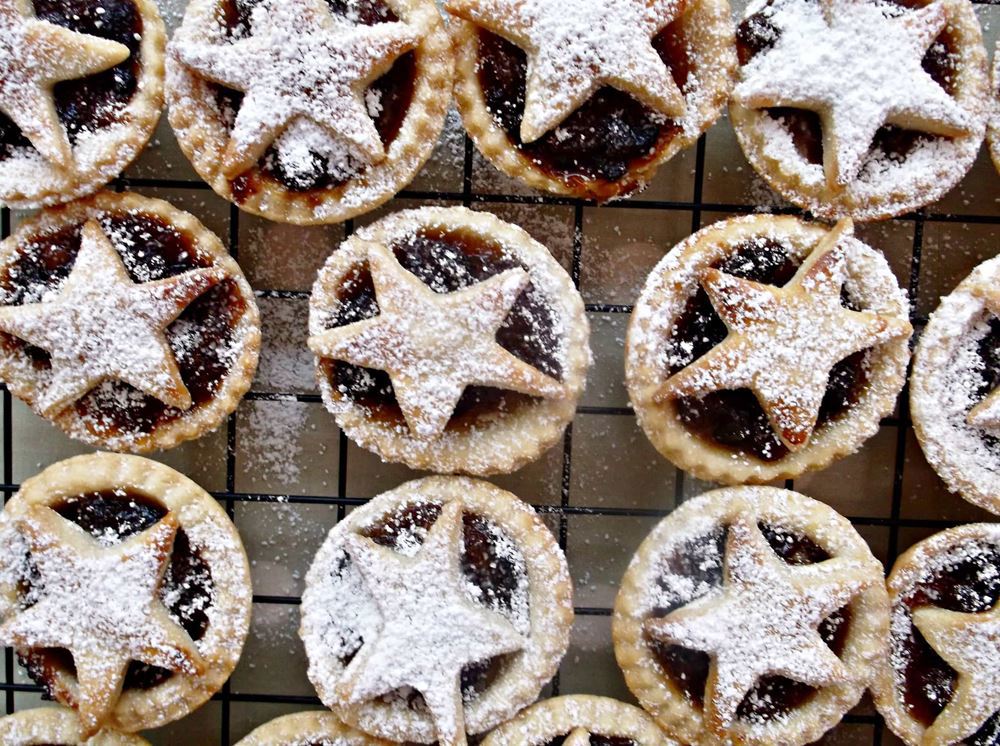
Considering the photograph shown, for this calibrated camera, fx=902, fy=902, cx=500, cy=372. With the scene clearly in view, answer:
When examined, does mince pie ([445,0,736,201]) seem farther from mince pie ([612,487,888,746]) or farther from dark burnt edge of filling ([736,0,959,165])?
mince pie ([612,487,888,746])

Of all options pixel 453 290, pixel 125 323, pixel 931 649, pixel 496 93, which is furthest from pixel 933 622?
pixel 125 323

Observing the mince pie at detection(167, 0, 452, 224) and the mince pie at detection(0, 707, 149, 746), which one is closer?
the mince pie at detection(167, 0, 452, 224)

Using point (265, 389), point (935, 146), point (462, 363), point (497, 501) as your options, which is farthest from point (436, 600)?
point (935, 146)

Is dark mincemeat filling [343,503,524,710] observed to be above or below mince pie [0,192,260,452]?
below

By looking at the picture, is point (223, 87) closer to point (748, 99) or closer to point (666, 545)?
point (748, 99)

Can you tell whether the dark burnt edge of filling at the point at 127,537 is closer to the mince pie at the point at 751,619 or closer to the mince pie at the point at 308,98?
the mince pie at the point at 308,98

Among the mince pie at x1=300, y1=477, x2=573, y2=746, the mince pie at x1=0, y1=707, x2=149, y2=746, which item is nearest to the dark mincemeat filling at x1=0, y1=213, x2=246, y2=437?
the mince pie at x1=300, y1=477, x2=573, y2=746
